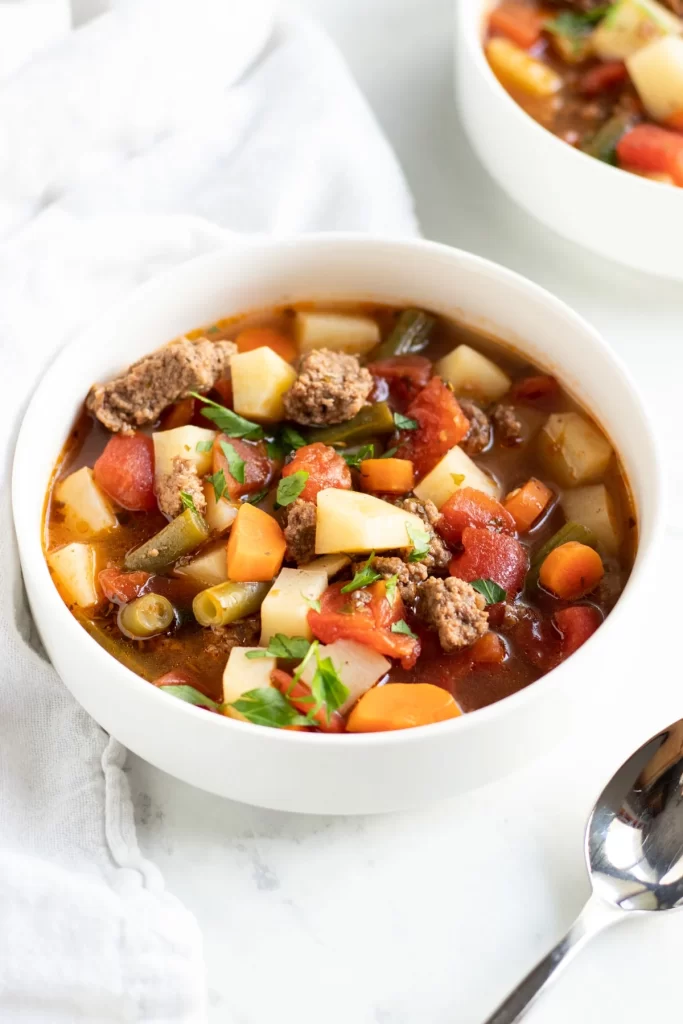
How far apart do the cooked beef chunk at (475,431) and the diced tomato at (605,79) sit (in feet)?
5.54

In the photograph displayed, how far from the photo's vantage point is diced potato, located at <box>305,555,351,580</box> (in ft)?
9.75

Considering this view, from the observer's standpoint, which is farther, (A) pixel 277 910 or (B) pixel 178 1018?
(A) pixel 277 910

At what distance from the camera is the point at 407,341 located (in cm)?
356

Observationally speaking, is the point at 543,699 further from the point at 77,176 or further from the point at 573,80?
the point at 573,80

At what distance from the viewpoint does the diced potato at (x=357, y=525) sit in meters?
2.94

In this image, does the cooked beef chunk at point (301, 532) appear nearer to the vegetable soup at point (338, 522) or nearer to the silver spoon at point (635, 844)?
the vegetable soup at point (338, 522)

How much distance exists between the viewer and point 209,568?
10.0 feet

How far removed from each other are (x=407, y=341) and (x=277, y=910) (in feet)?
5.53

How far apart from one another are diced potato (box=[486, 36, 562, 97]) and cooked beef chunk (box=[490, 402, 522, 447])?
63.7 inches

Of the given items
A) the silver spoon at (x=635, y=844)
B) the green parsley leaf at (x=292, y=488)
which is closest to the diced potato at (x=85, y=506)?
the green parsley leaf at (x=292, y=488)

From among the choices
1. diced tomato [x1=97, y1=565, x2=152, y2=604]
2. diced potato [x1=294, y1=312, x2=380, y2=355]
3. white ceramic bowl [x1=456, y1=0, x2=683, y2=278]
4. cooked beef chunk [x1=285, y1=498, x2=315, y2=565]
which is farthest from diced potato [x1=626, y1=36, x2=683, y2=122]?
diced tomato [x1=97, y1=565, x2=152, y2=604]

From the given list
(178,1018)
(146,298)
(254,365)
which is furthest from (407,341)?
(178,1018)

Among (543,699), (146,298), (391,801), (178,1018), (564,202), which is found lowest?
(178,1018)

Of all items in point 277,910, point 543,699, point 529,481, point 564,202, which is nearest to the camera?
point 543,699
